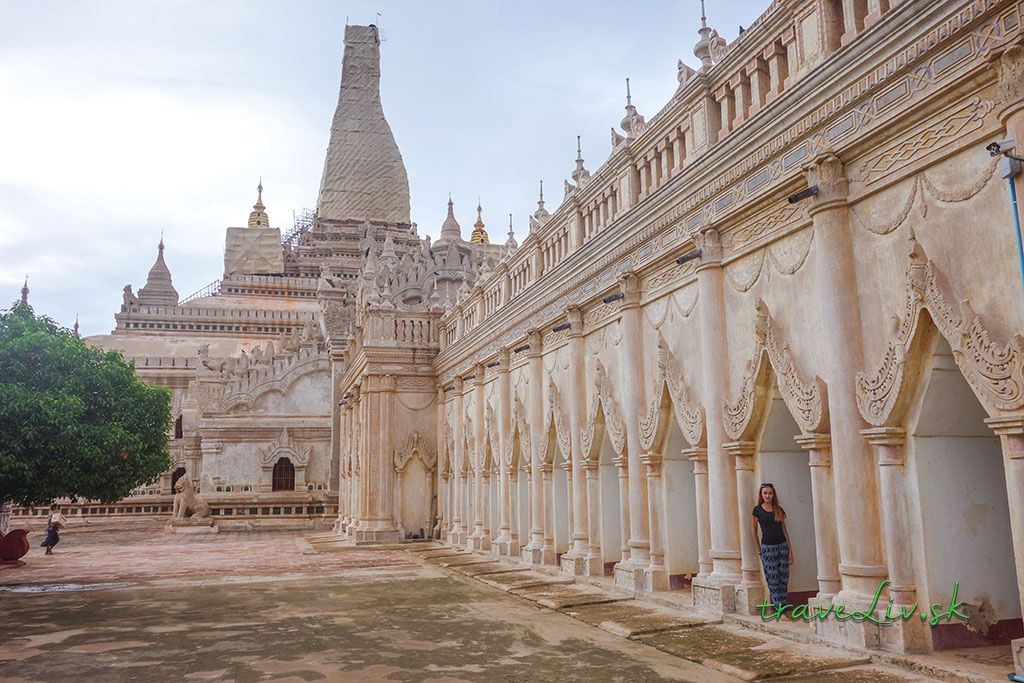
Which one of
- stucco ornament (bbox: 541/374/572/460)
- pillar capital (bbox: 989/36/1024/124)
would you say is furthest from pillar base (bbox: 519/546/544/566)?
pillar capital (bbox: 989/36/1024/124)

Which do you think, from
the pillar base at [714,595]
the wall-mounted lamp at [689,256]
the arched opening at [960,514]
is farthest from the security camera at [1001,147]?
the pillar base at [714,595]

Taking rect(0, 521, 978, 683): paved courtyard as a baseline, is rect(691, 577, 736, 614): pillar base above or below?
above

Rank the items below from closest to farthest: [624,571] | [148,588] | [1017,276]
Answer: [1017,276]
[624,571]
[148,588]

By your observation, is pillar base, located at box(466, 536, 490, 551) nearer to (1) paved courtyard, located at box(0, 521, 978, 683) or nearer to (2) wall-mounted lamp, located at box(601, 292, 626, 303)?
(1) paved courtyard, located at box(0, 521, 978, 683)

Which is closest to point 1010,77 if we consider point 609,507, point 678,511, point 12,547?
point 678,511

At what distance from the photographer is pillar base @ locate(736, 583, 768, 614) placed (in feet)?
34.3

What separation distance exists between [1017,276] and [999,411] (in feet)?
3.70

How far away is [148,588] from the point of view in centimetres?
1664

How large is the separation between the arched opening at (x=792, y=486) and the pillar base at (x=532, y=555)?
24.6 feet

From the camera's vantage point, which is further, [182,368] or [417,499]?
[182,368]

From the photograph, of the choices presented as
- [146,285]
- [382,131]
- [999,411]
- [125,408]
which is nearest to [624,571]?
[999,411]

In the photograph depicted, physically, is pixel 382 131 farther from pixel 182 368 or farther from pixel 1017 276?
pixel 1017 276

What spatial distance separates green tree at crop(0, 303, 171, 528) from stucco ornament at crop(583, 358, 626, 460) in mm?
10415

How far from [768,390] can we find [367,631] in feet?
19.7
